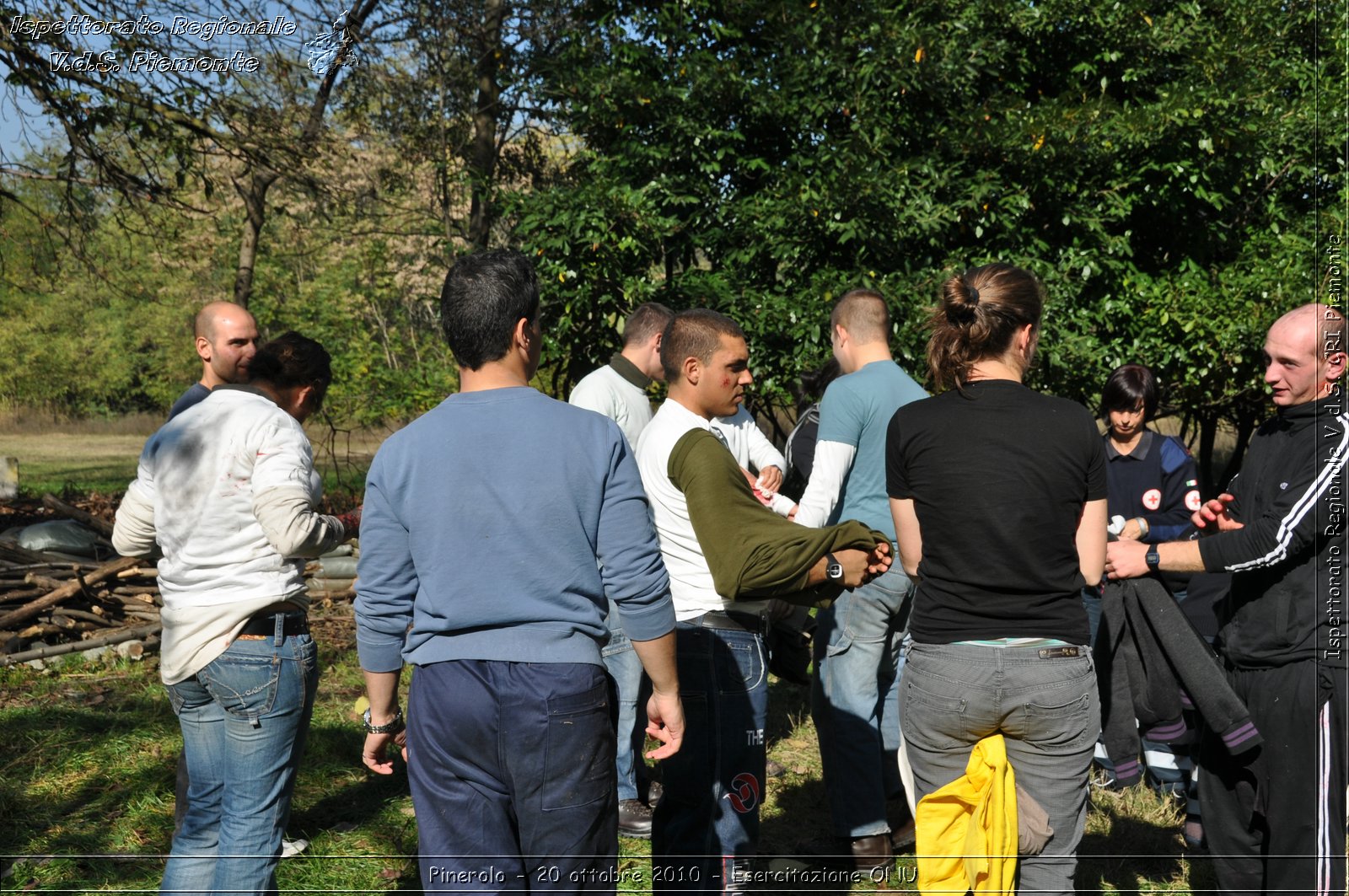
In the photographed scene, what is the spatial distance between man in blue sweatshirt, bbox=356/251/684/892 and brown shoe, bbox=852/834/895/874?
203 centimetres

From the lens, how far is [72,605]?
7.51m

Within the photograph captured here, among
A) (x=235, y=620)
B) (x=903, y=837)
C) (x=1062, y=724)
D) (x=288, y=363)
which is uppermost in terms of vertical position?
(x=288, y=363)

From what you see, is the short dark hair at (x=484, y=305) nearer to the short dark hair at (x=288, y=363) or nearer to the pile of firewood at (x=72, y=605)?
the short dark hair at (x=288, y=363)

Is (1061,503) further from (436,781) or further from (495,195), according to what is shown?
(495,195)

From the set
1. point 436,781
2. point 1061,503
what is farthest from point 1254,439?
point 436,781

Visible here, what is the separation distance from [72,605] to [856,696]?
625cm

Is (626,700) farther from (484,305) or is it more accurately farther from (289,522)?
(484,305)

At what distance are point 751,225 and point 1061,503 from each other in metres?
6.53

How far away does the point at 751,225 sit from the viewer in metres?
8.82

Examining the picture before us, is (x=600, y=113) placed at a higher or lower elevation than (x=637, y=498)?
higher

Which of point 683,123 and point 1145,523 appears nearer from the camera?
point 1145,523

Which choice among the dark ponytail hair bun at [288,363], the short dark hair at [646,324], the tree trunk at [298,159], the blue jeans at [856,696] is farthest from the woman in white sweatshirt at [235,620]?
the tree trunk at [298,159]

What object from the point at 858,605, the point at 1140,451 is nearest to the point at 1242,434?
the point at 1140,451

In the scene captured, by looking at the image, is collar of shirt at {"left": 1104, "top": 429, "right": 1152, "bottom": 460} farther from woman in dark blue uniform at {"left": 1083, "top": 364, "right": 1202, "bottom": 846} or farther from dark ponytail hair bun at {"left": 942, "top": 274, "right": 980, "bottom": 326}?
dark ponytail hair bun at {"left": 942, "top": 274, "right": 980, "bottom": 326}
